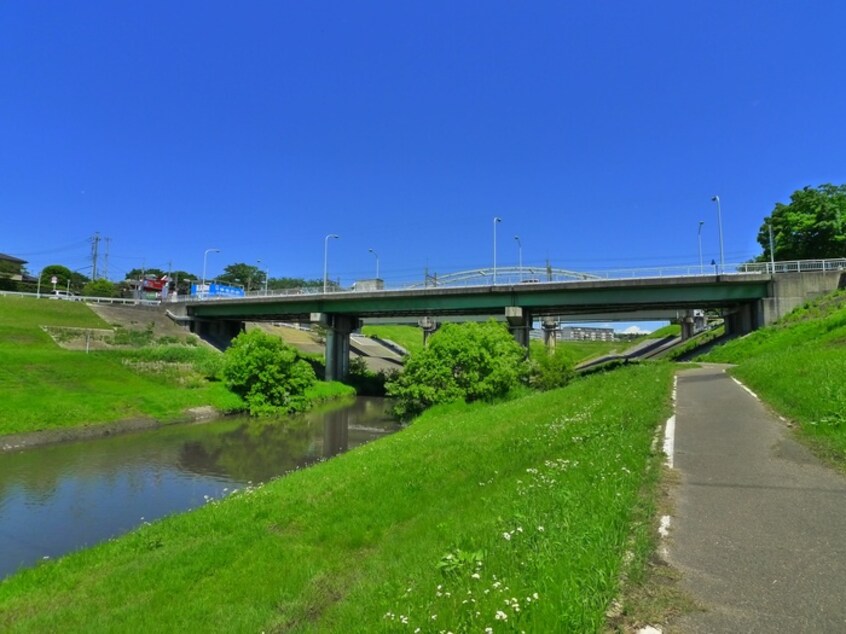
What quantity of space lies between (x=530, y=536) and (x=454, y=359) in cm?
2988

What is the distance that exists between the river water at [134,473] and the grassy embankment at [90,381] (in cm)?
326

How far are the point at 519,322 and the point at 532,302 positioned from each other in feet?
8.66

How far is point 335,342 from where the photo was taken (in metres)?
64.6

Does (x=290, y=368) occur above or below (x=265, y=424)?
above

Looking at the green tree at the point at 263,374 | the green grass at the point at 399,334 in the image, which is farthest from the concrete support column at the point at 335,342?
the green grass at the point at 399,334

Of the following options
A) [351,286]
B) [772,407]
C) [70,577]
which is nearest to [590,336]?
[351,286]

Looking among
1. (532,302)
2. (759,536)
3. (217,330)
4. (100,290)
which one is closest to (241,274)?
(100,290)

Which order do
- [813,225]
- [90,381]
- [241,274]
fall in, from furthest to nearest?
[241,274]
[813,225]
[90,381]

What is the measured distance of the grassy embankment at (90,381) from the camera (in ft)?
105

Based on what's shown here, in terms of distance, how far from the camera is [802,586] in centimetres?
482

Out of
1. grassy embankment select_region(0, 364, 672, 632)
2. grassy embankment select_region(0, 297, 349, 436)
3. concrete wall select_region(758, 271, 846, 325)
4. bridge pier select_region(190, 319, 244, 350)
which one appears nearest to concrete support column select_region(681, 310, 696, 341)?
concrete wall select_region(758, 271, 846, 325)

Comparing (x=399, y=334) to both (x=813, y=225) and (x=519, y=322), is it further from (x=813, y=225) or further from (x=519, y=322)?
(x=813, y=225)

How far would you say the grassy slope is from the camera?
3142 cm

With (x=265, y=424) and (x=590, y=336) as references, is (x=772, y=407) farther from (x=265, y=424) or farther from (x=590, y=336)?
(x=590, y=336)
